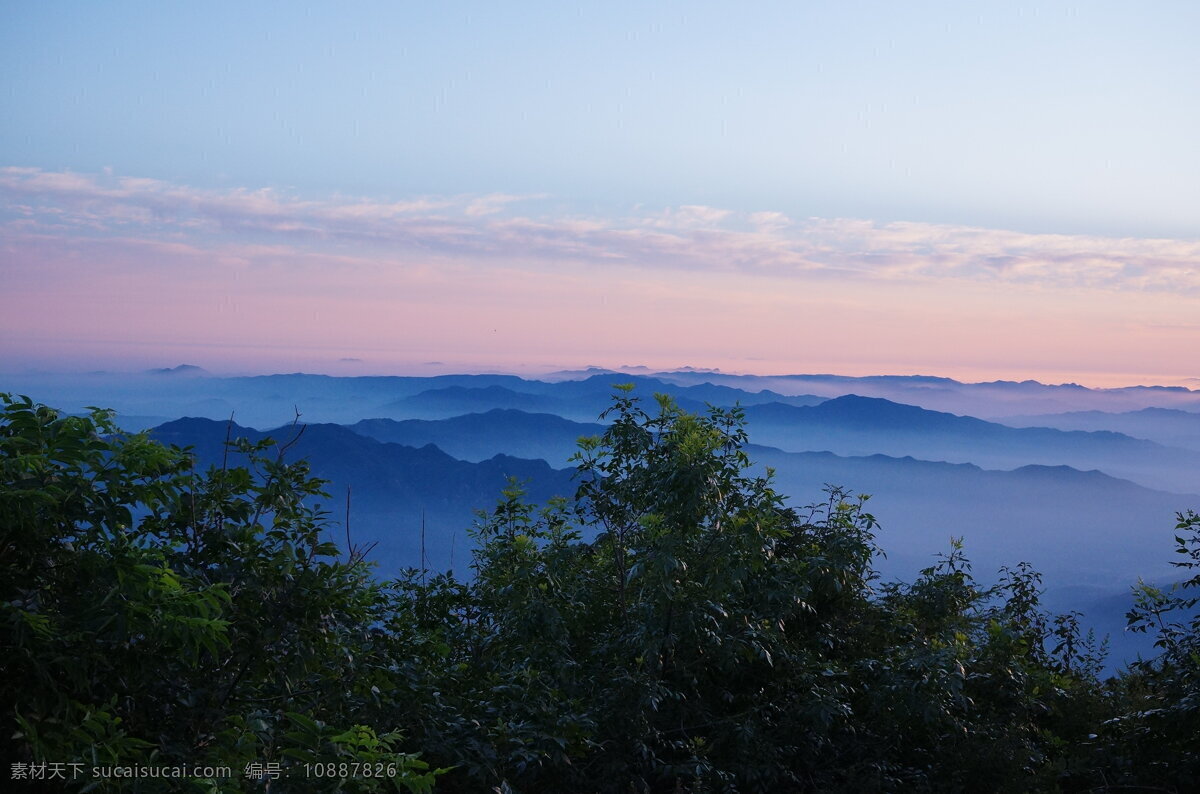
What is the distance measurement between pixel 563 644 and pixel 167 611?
369 cm

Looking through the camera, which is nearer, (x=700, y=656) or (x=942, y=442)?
(x=700, y=656)

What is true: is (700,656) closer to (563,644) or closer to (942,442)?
(563,644)

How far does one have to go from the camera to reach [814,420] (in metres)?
170

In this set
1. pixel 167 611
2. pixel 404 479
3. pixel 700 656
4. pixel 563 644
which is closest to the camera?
pixel 167 611

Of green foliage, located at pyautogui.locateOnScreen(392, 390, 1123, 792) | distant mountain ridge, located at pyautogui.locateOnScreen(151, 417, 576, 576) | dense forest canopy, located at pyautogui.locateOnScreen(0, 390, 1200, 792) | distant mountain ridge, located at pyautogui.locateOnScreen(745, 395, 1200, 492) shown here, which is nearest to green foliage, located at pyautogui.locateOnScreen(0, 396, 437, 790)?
dense forest canopy, located at pyautogui.locateOnScreen(0, 390, 1200, 792)

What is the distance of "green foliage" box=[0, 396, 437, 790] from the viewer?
3.43m

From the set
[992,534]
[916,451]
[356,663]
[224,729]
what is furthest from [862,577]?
[916,451]

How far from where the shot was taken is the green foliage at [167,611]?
3426 mm

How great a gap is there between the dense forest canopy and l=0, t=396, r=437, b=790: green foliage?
0.02m

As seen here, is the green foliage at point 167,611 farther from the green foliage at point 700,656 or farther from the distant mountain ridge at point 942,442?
the distant mountain ridge at point 942,442

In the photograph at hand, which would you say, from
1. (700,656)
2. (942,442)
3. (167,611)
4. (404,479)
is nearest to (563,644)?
(700,656)

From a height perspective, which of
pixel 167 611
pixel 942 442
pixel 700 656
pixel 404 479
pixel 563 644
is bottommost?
pixel 404 479

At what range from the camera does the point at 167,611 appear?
3541 millimetres

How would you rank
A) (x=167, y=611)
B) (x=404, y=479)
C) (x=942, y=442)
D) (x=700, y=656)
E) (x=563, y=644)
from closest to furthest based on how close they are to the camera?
(x=167, y=611), (x=563, y=644), (x=700, y=656), (x=404, y=479), (x=942, y=442)
